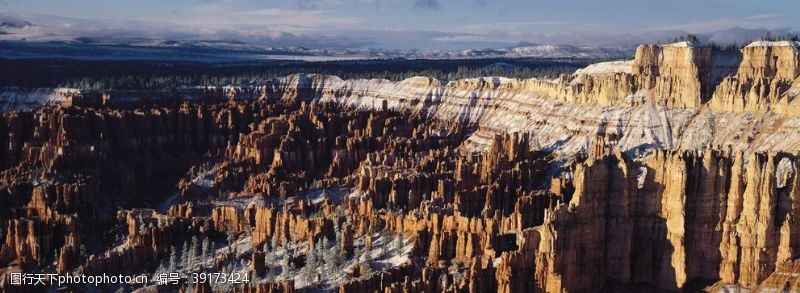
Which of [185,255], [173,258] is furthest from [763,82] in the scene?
[173,258]

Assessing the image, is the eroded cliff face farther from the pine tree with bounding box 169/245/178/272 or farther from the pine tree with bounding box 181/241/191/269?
the pine tree with bounding box 169/245/178/272

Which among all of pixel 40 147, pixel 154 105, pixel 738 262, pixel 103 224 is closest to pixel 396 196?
pixel 103 224

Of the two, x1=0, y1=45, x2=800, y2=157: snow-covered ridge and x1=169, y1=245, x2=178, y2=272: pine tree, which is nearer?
x1=169, y1=245, x2=178, y2=272: pine tree

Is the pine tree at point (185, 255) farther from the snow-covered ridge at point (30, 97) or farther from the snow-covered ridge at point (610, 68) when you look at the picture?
the snow-covered ridge at point (610, 68)

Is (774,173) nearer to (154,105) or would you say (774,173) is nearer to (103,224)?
(103,224)

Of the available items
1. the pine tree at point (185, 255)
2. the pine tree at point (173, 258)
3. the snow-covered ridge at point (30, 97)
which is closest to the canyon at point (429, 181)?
the pine tree at point (185, 255)

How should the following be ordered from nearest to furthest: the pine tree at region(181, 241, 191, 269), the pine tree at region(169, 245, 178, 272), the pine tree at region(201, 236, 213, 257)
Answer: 1. the pine tree at region(169, 245, 178, 272)
2. the pine tree at region(181, 241, 191, 269)
3. the pine tree at region(201, 236, 213, 257)

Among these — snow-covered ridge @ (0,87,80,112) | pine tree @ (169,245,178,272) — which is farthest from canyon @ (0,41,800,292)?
snow-covered ridge @ (0,87,80,112)

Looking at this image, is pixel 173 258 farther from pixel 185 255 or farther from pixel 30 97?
pixel 30 97
